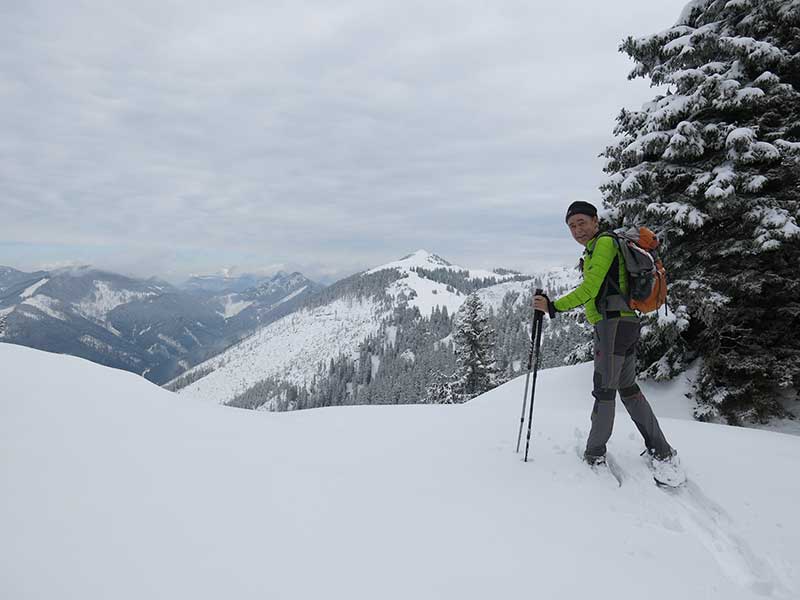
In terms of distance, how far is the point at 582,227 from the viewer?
176 inches

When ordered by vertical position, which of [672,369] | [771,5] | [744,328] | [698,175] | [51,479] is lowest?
[672,369]

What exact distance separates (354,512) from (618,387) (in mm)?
3131

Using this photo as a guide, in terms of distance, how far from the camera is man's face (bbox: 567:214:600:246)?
446cm

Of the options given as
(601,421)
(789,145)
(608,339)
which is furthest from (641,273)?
(789,145)

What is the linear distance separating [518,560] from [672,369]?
8058 mm

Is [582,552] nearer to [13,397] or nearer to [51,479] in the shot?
[51,479]

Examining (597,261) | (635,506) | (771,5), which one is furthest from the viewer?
(771,5)

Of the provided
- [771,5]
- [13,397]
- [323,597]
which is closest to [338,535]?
[323,597]

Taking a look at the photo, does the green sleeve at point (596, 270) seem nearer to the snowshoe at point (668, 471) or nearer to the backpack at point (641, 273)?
the backpack at point (641, 273)

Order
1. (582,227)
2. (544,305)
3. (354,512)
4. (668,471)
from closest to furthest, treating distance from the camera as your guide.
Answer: (354,512), (668,471), (582,227), (544,305)

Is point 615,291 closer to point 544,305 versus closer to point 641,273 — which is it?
point 641,273

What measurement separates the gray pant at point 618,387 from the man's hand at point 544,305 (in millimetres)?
547

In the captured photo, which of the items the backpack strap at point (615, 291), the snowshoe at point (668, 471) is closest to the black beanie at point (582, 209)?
the backpack strap at point (615, 291)

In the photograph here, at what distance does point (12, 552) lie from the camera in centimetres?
254
